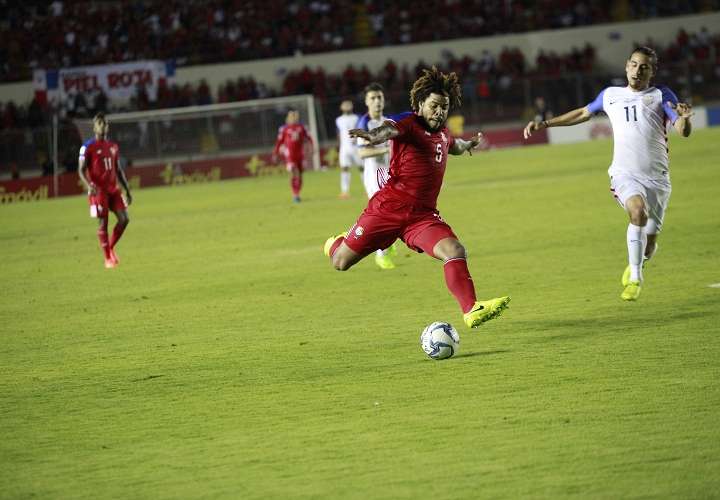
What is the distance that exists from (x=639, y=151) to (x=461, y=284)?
2.87 metres

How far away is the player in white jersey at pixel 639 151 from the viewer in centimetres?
1056

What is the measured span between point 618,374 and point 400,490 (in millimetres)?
2742

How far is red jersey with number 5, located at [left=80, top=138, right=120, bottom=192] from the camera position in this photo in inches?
668

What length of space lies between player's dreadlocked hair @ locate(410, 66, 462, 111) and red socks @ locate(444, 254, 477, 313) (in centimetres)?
132

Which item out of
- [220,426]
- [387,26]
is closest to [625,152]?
[220,426]

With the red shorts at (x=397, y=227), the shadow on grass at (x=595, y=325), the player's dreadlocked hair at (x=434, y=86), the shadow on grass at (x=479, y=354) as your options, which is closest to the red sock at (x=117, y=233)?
the red shorts at (x=397, y=227)

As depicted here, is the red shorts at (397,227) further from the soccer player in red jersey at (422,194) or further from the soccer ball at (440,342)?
the soccer ball at (440,342)

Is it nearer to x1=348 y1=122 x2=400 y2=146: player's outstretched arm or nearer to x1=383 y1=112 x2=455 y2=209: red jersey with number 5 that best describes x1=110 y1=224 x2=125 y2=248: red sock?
x1=383 y1=112 x2=455 y2=209: red jersey with number 5

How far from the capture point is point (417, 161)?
9.24 metres

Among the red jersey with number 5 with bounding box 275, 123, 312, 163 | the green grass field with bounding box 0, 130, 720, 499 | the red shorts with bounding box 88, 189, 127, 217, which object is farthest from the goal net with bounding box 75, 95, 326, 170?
the red shorts with bounding box 88, 189, 127, 217

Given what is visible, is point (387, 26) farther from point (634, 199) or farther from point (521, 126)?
point (634, 199)

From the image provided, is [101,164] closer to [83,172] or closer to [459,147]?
[83,172]

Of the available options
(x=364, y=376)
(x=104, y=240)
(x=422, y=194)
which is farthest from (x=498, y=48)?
(x=364, y=376)

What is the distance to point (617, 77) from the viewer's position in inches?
1793
